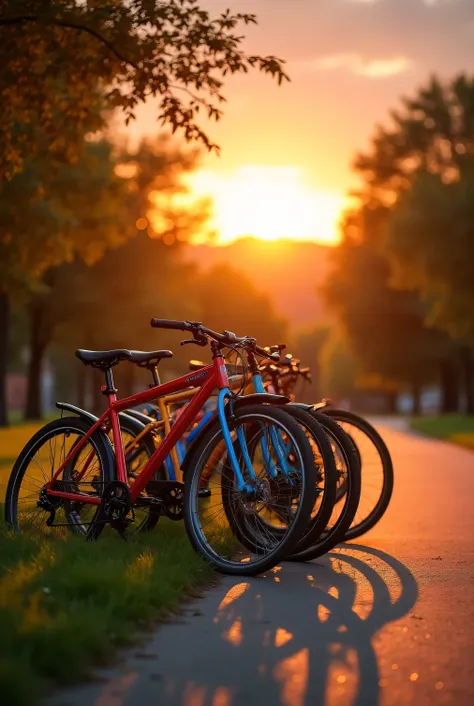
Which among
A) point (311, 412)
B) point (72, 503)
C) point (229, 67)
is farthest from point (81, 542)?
point (229, 67)

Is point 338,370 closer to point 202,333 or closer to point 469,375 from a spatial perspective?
point 469,375

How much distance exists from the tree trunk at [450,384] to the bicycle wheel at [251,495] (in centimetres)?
4949

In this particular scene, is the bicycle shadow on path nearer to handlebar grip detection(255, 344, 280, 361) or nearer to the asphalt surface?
the asphalt surface

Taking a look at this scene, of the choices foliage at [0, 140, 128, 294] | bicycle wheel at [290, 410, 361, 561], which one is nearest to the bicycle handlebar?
bicycle wheel at [290, 410, 361, 561]

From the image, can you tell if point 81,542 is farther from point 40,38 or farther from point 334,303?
point 334,303

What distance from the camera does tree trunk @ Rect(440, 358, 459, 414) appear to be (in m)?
56.3

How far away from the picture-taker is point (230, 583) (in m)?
6.02

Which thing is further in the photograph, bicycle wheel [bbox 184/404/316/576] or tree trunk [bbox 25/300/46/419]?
tree trunk [bbox 25/300/46/419]

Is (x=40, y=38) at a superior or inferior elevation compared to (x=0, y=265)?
superior

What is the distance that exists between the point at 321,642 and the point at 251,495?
5.61ft

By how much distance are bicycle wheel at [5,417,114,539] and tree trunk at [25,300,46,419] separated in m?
32.0

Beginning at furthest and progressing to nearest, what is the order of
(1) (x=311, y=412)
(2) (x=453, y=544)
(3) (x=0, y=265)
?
1. (3) (x=0, y=265)
2. (2) (x=453, y=544)
3. (1) (x=311, y=412)

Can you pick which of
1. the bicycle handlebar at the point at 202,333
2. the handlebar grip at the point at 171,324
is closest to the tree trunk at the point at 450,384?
the bicycle handlebar at the point at 202,333

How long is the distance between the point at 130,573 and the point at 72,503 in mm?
1713
